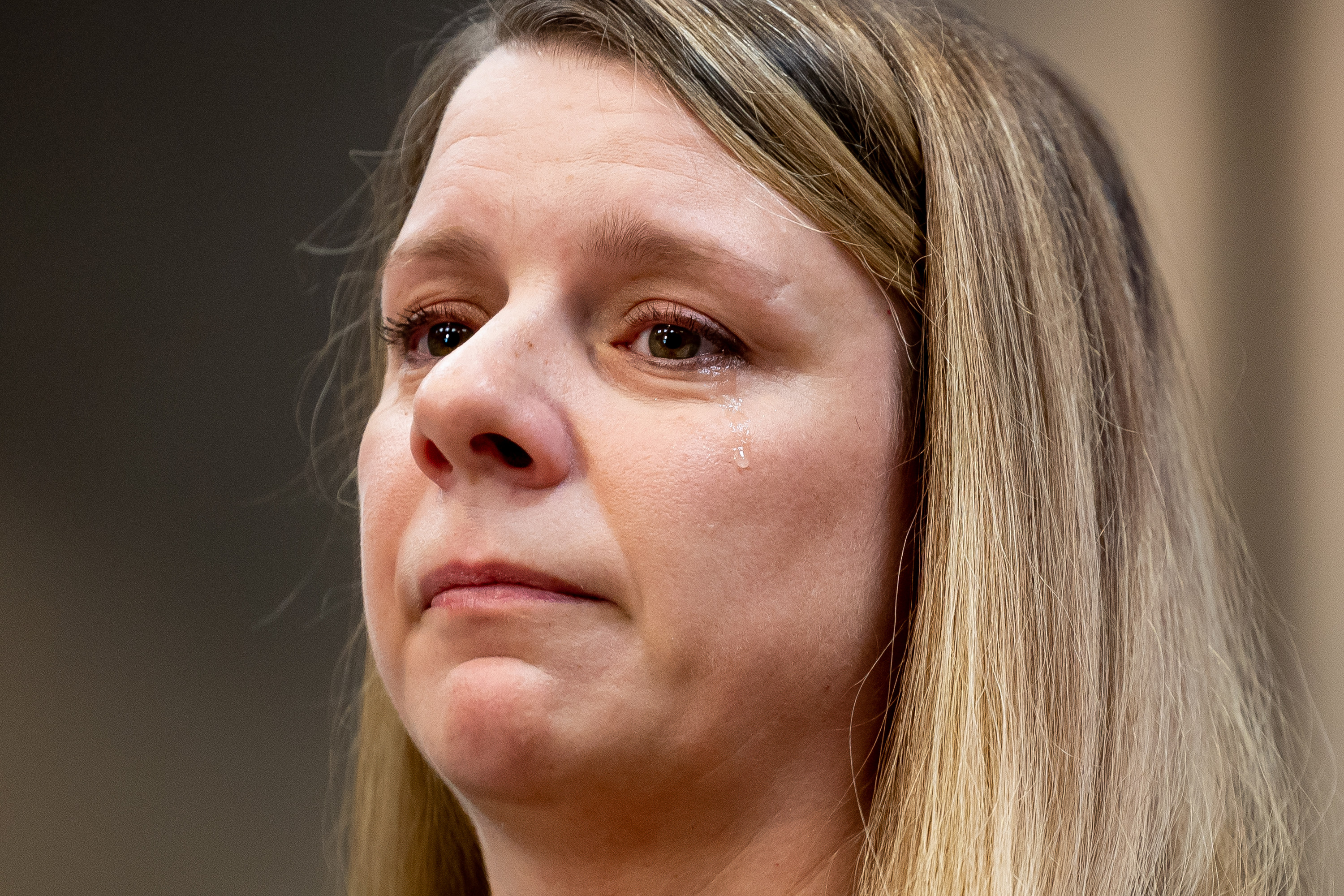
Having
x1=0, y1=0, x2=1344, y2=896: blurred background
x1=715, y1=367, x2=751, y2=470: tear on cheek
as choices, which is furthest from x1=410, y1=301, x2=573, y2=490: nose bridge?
x1=0, y1=0, x2=1344, y2=896: blurred background

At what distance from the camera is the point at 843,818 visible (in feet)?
2.91

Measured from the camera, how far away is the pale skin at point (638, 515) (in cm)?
79

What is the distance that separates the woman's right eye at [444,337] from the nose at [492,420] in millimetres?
129

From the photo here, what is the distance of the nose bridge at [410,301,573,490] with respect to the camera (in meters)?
0.80

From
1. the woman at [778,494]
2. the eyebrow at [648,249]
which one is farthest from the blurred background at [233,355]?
the eyebrow at [648,249]

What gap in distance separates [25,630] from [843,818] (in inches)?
35.4

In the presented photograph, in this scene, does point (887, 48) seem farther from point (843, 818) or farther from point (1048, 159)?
point (843, 818)

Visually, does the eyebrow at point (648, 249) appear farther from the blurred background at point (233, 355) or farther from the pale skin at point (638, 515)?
the blurred background at point (233, 355)

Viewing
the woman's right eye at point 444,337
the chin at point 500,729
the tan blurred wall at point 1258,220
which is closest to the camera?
the chin at point 500,729

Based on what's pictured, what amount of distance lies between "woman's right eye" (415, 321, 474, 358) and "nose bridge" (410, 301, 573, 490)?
123mm

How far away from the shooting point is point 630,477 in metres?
0.80

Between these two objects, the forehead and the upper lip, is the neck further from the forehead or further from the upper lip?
the forehead

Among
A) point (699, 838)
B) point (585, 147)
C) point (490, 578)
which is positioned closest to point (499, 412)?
point (490, 578)

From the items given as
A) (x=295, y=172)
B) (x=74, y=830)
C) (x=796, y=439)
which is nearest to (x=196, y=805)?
(x=74, y=830)
